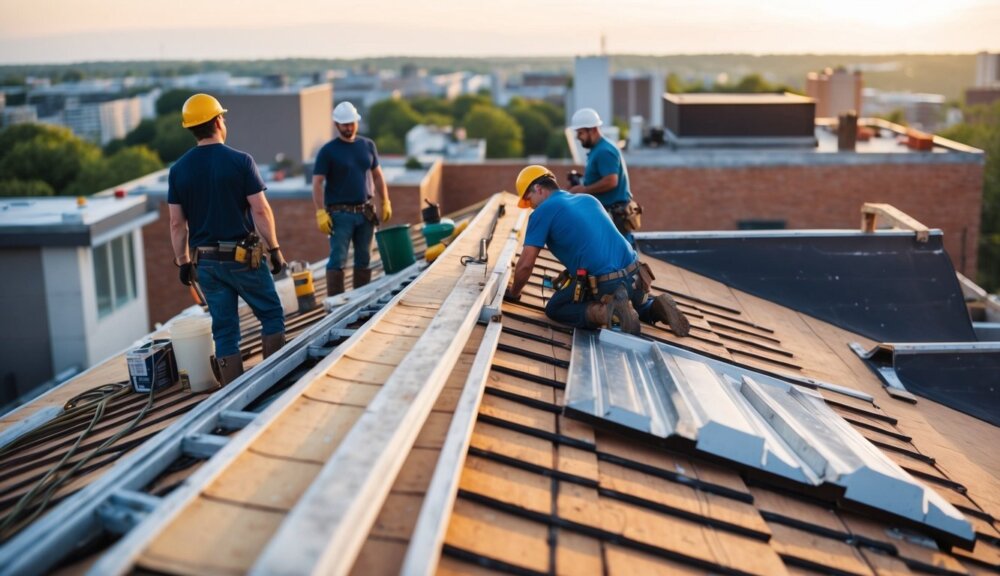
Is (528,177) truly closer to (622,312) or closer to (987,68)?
(622,312)

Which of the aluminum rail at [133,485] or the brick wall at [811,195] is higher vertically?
the aluminum rail at [133,485]

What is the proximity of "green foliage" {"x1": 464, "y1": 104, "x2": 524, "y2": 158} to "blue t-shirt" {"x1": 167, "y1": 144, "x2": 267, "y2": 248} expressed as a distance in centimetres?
7556

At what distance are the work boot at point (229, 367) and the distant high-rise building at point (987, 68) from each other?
138 metres

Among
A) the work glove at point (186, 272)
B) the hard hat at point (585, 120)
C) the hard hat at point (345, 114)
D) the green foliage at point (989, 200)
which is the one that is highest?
the hard hat at point (345, 114)

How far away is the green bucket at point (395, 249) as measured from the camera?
420 inches

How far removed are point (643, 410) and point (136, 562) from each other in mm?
3205

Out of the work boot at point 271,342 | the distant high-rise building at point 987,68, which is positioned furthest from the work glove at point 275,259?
the distant high-rise building at point 987,68

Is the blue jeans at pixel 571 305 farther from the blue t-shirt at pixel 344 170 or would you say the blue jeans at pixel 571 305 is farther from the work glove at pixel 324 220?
the blue t-shirt at pixel 344 170

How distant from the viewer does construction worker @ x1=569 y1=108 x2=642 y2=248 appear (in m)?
10.1

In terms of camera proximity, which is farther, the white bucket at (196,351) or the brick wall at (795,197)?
the brick wall at (795,197)

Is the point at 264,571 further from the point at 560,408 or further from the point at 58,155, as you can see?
the point at 58,155

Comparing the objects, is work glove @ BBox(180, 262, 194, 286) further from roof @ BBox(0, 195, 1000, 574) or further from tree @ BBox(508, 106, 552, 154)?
tree @ BBox(508, 106, 552, 154)

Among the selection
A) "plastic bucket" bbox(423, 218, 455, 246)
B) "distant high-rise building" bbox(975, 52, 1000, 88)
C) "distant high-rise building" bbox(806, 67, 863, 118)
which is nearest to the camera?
"plastic bucket" bbox(423, 218, 455, 246)

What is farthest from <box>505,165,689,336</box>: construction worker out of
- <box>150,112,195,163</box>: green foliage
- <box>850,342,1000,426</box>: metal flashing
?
<box>150,112,195,163</box>: green foliage
